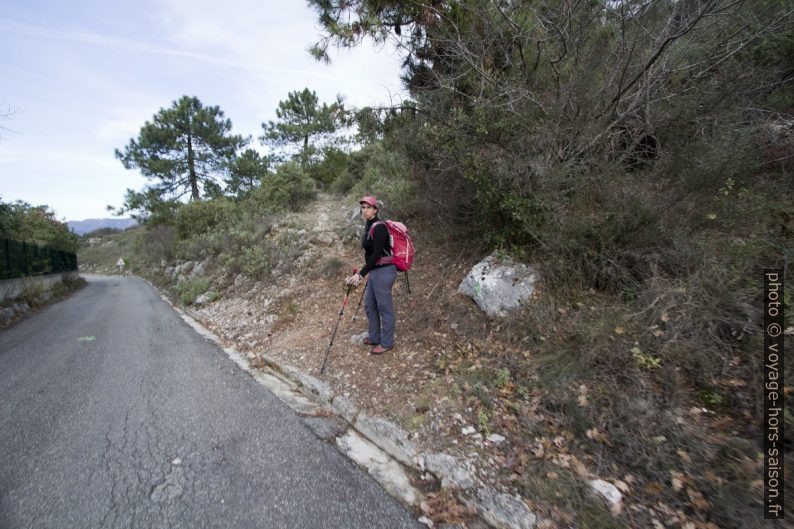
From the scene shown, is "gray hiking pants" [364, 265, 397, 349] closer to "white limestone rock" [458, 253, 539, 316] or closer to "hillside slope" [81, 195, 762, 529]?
"hillside slope" [81, 195, 762, 529]

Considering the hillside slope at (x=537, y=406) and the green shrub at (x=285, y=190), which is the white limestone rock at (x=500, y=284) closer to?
the hillside slope at (x=537, y=406)

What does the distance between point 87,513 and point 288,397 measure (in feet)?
6.19

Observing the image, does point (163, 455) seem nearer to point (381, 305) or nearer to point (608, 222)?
point (381, 305)

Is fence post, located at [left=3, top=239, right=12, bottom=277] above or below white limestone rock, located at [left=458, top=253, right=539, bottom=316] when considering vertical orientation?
above

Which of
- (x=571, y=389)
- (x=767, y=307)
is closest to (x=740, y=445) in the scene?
(x=571, y=389)

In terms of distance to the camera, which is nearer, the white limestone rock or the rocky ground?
the rocky ground

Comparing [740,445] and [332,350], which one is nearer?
[740,445]

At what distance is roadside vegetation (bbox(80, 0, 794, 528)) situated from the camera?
2.40 m

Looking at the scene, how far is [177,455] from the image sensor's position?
2.81m

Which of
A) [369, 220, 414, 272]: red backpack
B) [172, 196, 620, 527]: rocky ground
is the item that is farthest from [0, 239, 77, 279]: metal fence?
[369, 220, 414, 272]: red backpack

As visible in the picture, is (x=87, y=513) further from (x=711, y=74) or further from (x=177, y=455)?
(x=711, y=74)

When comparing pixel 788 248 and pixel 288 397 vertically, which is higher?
pixel 788 248

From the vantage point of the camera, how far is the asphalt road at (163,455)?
223 centimetres

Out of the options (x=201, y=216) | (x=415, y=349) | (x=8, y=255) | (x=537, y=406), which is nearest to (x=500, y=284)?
(x=415, y=349)
